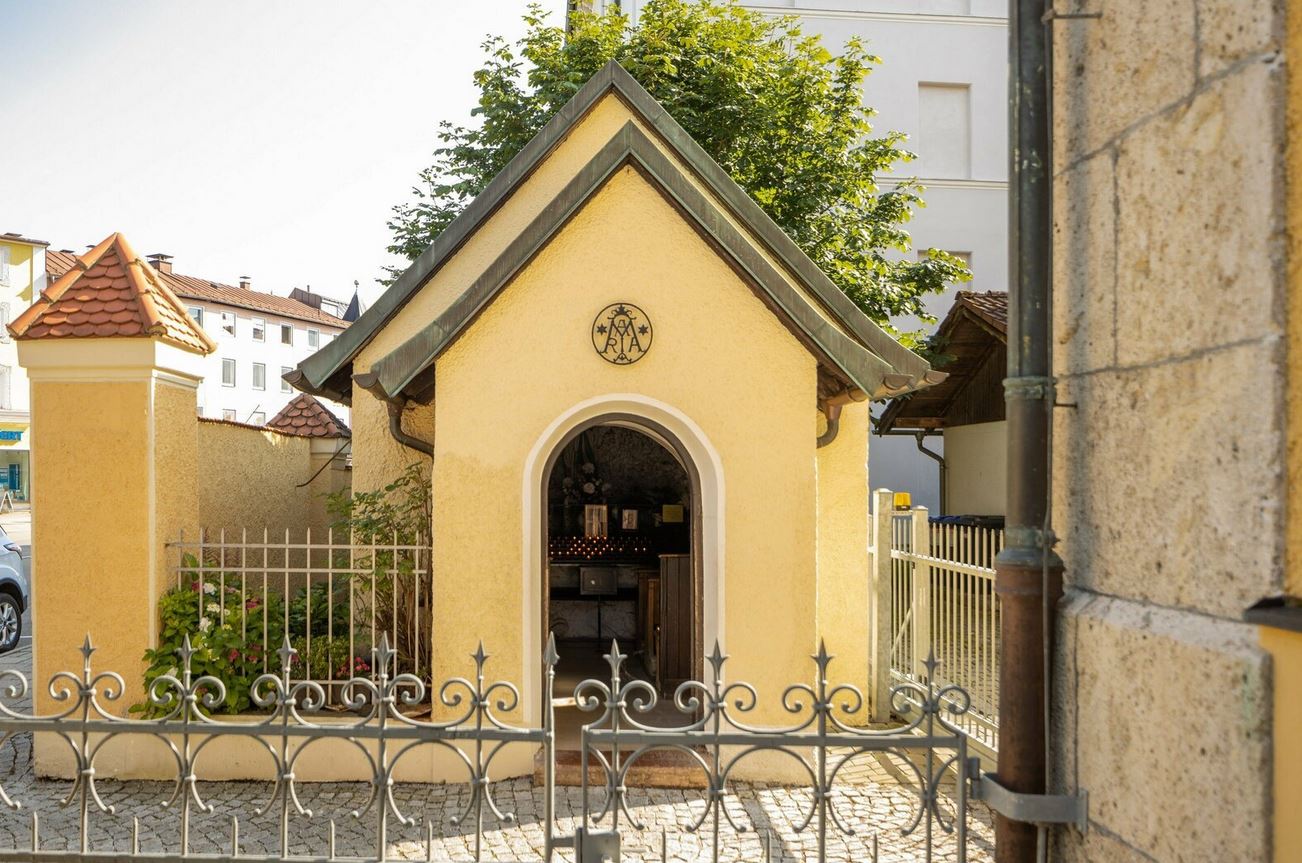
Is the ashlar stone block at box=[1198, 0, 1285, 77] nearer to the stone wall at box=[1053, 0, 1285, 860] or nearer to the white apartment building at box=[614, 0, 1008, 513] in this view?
the stone wall at box=[1053, 0, 1285, 860]

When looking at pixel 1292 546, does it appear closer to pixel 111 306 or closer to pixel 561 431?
pixel 561 431

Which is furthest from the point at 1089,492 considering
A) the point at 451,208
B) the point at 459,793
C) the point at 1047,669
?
the point at 451,208

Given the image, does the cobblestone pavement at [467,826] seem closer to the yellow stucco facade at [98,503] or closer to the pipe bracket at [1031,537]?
the yellow stucco facade at [98,503]

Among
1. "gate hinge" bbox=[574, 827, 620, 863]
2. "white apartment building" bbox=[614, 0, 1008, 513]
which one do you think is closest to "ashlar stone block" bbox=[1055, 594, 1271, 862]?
"gate hinge" bbox=[574, 827, 620, 863]

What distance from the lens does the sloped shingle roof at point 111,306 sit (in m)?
7.45

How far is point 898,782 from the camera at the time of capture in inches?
292

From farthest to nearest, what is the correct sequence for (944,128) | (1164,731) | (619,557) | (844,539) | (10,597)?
(944,128) < (10,597) < (619,557) < (844,539) < (1164,731)

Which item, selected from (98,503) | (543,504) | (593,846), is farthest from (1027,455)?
(98,503)

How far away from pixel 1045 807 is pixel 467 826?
457 centimetres

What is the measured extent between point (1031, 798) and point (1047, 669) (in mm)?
335

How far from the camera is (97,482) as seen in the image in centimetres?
745

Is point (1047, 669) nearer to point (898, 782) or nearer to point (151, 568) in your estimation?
point (898, 782)

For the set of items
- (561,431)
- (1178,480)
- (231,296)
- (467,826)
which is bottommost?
(467,826)

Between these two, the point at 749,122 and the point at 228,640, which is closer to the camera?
the point at 228,640
